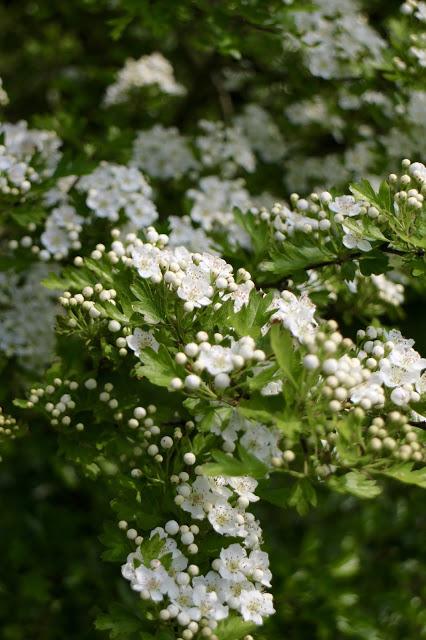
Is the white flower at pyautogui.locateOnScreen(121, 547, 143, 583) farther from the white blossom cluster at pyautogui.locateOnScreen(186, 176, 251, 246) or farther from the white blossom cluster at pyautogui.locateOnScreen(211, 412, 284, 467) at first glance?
the white blossom cluster at pyautogui.locateOnScreen(186, 176, 251, 246)

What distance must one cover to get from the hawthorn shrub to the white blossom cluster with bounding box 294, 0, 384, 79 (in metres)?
0.02

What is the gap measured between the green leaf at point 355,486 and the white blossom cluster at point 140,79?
3.52 metres

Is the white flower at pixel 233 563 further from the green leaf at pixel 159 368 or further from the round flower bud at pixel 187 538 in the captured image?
the green leaf at pixel 159 368

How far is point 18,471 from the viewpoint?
570 centimetres

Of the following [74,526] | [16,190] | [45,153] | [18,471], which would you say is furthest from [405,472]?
[18,471]

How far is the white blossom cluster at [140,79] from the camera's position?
5004 mm

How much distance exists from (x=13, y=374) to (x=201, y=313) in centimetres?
159

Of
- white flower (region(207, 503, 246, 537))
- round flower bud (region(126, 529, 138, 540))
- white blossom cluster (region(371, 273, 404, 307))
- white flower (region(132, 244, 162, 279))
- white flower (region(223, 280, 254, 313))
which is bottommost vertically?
round flower bud (region(126, 529, 138, 540))

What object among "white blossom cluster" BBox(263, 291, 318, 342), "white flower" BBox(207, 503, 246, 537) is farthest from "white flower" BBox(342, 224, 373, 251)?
"white flower" BBox(207, 503, 246, 537)

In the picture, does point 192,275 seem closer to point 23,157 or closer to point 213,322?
point 213,322

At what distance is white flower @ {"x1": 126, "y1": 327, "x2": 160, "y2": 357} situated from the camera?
250cm

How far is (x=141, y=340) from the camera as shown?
2527 mm

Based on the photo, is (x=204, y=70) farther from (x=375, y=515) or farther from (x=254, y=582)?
(x=254, y=582)

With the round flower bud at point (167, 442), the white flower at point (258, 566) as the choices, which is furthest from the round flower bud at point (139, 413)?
the white flower at point (258, 566)
